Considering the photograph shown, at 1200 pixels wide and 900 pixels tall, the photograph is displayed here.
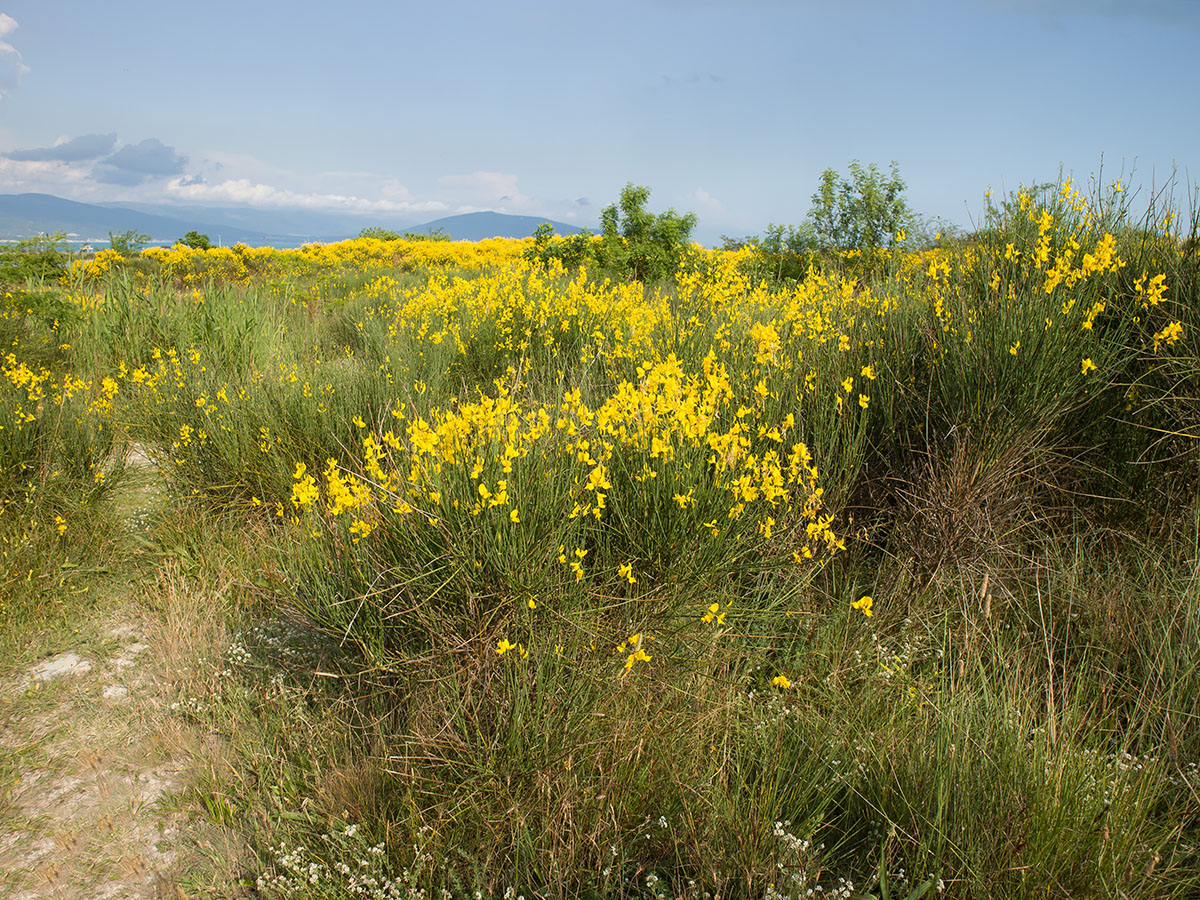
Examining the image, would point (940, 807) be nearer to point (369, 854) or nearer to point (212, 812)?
point (369, 854)

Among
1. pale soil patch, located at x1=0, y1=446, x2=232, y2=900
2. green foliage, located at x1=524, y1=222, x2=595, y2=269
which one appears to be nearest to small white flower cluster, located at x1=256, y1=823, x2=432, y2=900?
pale soil patch, located at x1=0, y1=446, x2=232, y2=900

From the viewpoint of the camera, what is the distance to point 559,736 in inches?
75.3

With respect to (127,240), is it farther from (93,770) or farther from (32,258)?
(93,770)

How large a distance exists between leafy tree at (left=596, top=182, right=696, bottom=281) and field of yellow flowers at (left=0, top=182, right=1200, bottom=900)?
6930 mm

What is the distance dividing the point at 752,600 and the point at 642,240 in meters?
9.43

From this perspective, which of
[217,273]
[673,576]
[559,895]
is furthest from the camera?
[217,273]

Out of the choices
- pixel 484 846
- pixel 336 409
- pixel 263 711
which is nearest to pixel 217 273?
pixel 336 409

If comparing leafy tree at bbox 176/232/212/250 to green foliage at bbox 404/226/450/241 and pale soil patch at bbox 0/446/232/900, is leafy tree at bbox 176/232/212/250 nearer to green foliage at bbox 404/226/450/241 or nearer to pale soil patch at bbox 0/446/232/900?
green foliage at bbox 404/226/450/241

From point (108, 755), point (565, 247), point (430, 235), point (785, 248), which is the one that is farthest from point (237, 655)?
point (430, 235)

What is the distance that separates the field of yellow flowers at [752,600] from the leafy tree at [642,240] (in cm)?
693

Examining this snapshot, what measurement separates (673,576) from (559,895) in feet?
3.23

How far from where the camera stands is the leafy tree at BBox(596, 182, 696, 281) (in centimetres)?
1095

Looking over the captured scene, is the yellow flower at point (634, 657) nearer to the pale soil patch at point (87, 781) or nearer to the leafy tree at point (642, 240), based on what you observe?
the pale soil patch at point (87, 781)

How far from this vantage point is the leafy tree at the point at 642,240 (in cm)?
1095
